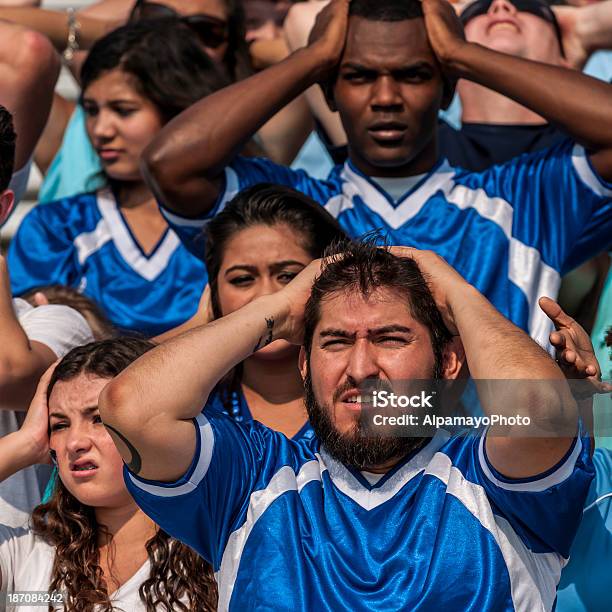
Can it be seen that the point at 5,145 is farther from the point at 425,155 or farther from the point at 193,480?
the point at 425,155

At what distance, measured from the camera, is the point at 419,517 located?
247 cm

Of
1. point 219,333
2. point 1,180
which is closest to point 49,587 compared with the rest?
point 219,333

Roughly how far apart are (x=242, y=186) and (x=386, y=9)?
2.03 feet

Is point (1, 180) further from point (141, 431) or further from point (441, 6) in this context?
point (441, 6)

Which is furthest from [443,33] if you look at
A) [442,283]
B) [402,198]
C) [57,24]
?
[57,24]

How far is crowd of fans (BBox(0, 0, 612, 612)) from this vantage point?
7.98 feet

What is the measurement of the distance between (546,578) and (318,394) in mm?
546

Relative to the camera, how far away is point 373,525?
Result: 248 cm

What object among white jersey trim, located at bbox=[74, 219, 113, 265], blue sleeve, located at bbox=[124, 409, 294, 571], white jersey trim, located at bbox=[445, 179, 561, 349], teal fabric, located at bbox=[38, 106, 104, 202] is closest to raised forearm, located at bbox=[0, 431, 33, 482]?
blue sleeve, located at bbox=[124, 409, 294, 571]

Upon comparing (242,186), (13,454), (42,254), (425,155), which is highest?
(425,155)

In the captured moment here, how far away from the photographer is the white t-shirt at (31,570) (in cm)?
278

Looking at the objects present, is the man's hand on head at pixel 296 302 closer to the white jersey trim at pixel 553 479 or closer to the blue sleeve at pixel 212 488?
the blue sleeve at pixel 212 488

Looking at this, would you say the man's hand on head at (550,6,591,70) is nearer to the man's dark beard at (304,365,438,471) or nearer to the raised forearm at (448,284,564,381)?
the raised forearm at (448,284,564,381)

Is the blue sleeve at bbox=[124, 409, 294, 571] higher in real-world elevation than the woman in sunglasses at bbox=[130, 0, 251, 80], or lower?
lower
